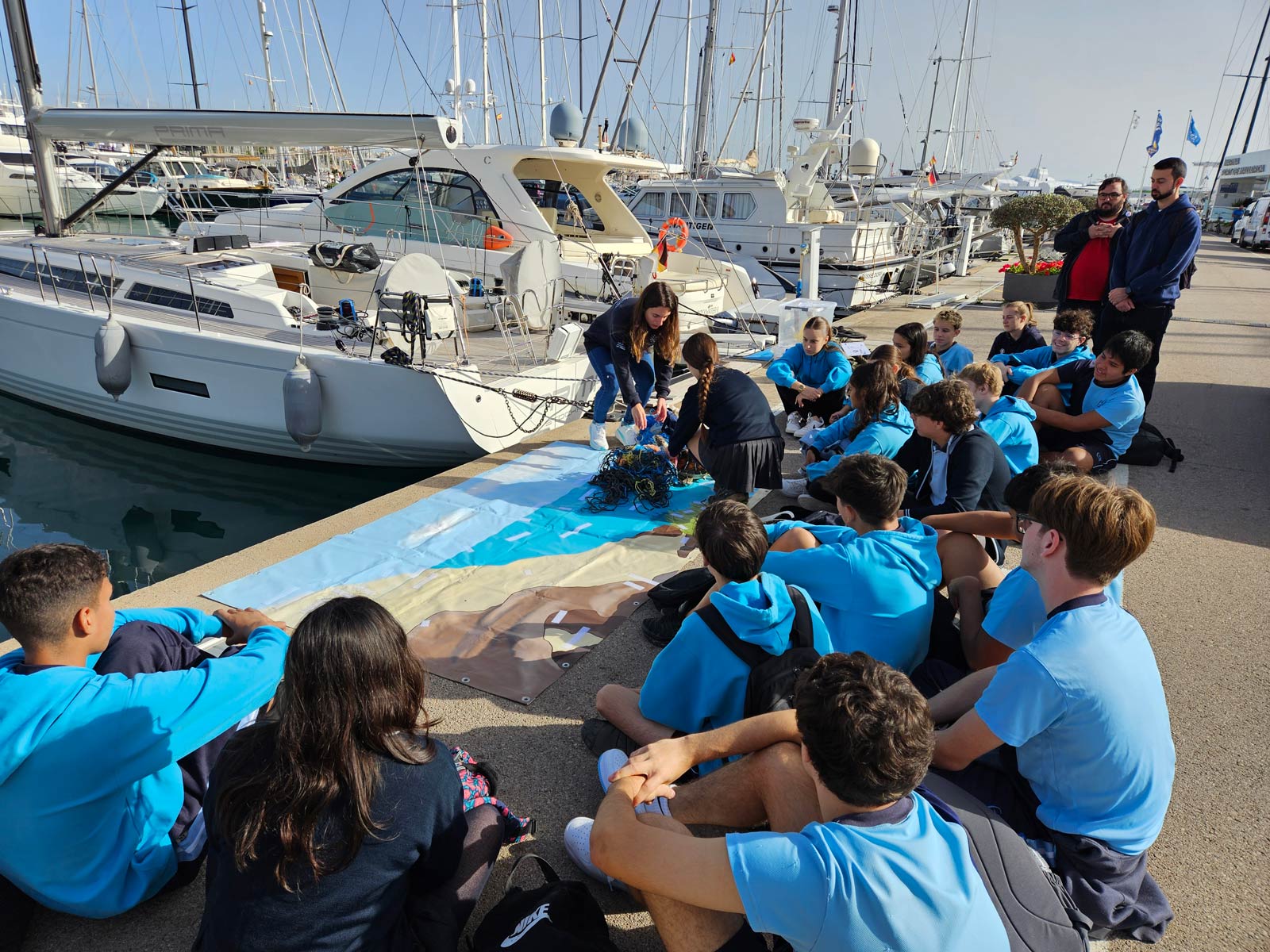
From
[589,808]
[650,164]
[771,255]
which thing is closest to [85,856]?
[589,808]

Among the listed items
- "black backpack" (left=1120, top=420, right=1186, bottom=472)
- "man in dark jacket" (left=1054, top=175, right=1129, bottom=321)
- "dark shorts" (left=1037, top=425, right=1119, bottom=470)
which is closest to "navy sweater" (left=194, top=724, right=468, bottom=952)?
"dark shorts" (left=1037, top=425, right=1119, bottom=470)

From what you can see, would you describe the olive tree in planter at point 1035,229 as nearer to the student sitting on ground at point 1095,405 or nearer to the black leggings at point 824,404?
the student sitting on ground at point 1095,405

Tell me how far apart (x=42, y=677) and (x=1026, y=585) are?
261cm

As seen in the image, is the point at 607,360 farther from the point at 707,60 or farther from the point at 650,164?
the point at 707,60

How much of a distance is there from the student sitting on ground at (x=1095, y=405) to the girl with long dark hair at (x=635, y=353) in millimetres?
2546

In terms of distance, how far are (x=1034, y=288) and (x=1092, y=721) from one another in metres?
12.8

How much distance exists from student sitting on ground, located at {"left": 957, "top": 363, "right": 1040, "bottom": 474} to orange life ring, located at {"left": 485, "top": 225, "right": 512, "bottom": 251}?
6.69 metres

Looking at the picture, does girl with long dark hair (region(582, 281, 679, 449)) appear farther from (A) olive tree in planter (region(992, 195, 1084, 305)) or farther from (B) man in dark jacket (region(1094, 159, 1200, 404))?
(A) olive tree in planter (region(992, 195, 1084, 305))

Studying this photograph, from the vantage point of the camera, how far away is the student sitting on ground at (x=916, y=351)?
551cm

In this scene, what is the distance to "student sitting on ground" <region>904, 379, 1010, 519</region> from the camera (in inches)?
140

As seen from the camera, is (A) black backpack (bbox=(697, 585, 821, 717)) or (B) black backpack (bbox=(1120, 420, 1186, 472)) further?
(B) black backpack (bbox=(1120, 420, 1186, 472))

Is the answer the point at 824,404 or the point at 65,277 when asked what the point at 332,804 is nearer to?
the point at 824,404

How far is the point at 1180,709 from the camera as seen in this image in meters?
2.90

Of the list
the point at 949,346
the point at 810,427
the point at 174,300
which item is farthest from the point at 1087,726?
the point at 174,300
